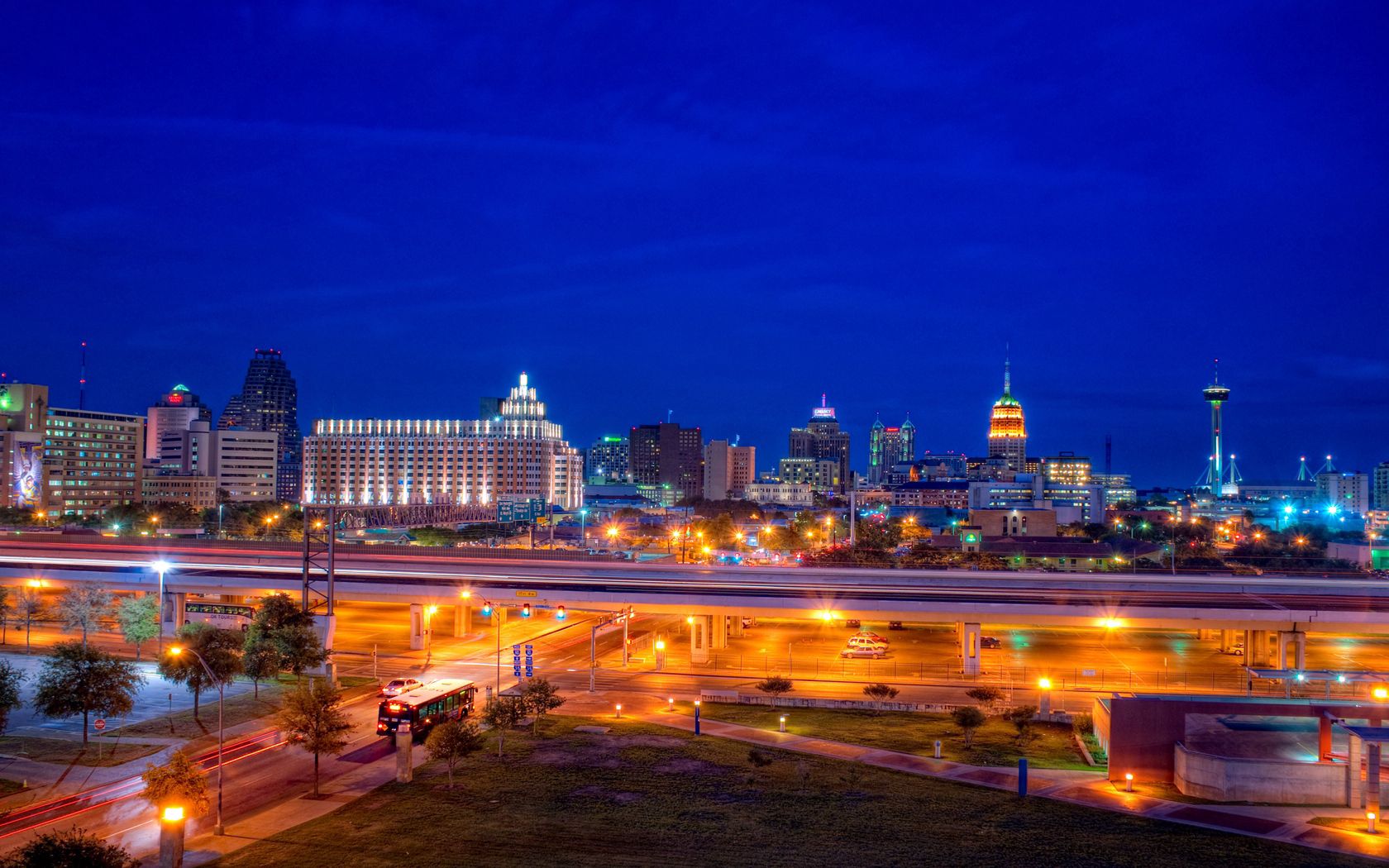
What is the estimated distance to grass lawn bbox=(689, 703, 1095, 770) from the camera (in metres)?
35.8

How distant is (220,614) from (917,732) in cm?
3917

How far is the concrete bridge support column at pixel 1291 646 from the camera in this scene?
5128 cm

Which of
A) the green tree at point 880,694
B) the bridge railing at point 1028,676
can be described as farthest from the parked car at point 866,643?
the green tree at point 880,694

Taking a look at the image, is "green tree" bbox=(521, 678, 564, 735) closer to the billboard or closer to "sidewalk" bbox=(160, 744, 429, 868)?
"sidewalk" bbox=(160, 744, 429, 868)

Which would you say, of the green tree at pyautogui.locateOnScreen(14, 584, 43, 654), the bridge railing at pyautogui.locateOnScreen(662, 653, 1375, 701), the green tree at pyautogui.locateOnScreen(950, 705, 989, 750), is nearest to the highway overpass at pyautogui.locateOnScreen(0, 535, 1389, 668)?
the green tree at pyautogui.locateOnScreen(14, 584, 43, 654)

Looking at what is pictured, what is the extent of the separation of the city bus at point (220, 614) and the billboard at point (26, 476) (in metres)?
153

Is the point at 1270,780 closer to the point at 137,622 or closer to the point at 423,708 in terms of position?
the point at 423,708

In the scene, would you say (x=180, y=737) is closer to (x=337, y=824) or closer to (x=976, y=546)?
(x=337, y=824)

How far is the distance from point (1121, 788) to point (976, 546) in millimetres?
95542

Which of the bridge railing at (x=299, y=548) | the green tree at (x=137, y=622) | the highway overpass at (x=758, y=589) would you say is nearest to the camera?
the highway overpass at (x=758, y=589)

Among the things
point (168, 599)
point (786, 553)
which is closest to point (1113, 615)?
point (168, 599)

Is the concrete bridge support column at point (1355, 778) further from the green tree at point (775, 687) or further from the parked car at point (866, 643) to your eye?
the parked car at point (866, 643)

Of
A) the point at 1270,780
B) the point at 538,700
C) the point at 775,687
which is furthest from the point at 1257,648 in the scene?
the point at 538,700

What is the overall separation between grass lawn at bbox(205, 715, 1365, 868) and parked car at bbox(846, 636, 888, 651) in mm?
22706
